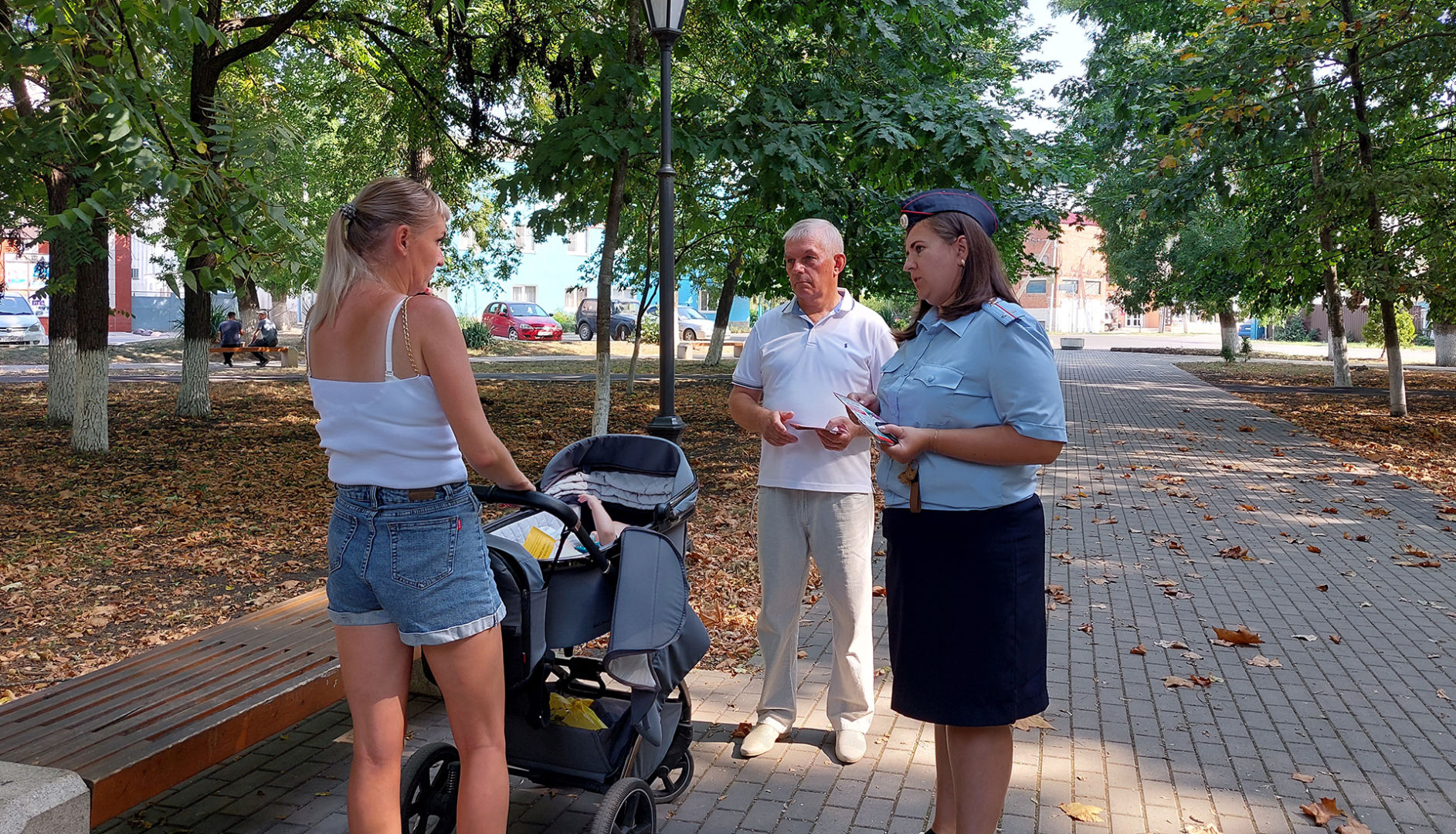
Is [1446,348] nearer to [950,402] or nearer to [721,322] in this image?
[721,322]

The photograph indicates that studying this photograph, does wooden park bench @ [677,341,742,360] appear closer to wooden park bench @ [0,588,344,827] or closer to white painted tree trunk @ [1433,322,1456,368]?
white painted tree trunk @ [1433,322,1456,368]

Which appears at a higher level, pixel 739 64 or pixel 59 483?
pixel 739 64

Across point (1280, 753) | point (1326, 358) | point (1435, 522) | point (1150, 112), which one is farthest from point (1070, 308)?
point (1280, 753)

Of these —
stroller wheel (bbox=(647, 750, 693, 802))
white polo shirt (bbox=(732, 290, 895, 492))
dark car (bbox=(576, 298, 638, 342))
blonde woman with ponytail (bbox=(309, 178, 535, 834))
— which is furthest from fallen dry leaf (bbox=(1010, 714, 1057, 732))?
dark car (bbox=(576, 298, 638, 342))

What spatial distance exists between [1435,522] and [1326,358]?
3087 centimetres

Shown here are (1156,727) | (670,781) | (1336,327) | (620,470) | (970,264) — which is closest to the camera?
(970,264)

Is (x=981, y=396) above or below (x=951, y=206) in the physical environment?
below

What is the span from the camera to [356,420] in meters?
2.51

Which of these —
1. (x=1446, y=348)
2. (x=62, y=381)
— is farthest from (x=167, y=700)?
(x=1446, y=348)

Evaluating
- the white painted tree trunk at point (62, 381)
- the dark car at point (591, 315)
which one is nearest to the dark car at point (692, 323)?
the dark car at point (591, 315)

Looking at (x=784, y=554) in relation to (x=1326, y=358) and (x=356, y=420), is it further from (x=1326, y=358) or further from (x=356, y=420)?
(x=1326, y=358)

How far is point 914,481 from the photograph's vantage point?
291 cm

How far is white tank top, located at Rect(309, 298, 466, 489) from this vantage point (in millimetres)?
2475

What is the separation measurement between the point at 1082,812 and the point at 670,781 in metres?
1.42
